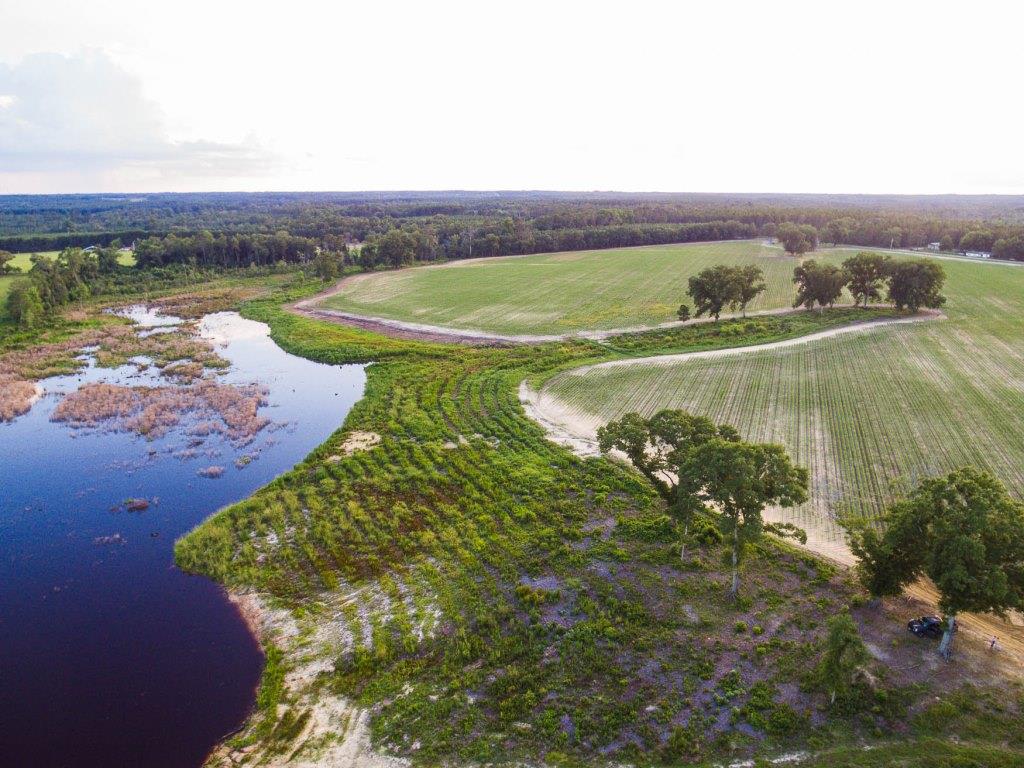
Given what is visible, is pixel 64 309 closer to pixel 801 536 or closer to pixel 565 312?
pixel 565 312

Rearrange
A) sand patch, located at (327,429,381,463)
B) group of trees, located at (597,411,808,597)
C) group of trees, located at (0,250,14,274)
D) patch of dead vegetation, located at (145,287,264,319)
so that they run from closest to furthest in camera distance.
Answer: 1. group of trees, located at (597,411,808,597)
2. sand patch, located at (327,429,381,463)
3. patch of dead vegetation, located at (145,287,264,319)
4. group of trees, located at (0,250,14,274)

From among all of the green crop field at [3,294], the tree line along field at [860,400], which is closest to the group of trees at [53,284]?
the green crop field at [3,294]

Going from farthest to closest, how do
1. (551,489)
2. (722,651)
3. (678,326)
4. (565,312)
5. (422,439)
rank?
1. (565,312)
2. (678,326)
3. (422,439)
4. (551,489)
5. (722,651)

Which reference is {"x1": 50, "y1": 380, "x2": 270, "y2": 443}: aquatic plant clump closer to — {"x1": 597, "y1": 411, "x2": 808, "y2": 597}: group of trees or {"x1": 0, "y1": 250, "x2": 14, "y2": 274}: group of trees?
{"x1": 597, "y1": 411, "x2": 808, "y2": 597}: group of trees

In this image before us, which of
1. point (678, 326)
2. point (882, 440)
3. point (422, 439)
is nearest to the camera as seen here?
point (882, 440)

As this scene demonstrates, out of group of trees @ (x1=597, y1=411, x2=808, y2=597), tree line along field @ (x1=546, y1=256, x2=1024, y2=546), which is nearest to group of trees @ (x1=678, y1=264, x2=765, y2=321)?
tree line along field @ (x1=546, y1=256, x2=1024, y2=546)

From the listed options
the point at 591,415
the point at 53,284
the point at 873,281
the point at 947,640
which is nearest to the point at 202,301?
the point at 53,284

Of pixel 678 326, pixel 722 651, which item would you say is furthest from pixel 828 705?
pixel 678 326
